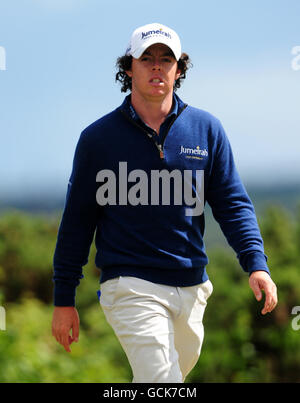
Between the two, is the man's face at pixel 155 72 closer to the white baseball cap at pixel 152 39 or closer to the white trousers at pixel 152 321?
the white baseball cap at pixel 152 39

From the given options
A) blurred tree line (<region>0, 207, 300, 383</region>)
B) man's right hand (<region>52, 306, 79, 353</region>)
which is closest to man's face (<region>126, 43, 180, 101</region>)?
man's right hand (<region>52, 306, 79, 353</region>)

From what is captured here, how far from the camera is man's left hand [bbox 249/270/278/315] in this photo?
333 cm

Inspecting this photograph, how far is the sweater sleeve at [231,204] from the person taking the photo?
3.59m

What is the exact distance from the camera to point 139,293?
10.9ft

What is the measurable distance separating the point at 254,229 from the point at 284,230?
21.1ft

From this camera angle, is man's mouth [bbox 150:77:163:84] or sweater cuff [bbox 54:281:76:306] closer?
man's mouth [bbox 150:77:163:84]

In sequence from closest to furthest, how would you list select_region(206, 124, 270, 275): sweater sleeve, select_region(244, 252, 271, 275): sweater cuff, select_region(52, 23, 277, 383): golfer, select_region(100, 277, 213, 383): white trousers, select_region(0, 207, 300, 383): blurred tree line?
select_region(100, 277, 213, 383): white trousers < select_region(52, 23, 277, 383): golfer < select_region(244, 252, 271, 275): sweater cuff < select_region(206, 124, 270, 275): sweater sleeve < select_region(0, 207, 300, 383): blurred tree line

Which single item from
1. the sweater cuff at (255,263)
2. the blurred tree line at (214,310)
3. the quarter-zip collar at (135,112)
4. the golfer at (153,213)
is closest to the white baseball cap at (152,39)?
the golfer at (153,213)

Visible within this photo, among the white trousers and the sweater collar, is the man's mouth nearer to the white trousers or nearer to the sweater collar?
the sweater collar

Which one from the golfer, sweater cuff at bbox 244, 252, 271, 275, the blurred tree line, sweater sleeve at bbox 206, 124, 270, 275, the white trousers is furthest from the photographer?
the blurred tree line

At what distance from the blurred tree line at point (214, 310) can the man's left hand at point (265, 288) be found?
148 inches

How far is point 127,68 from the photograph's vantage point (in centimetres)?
375
